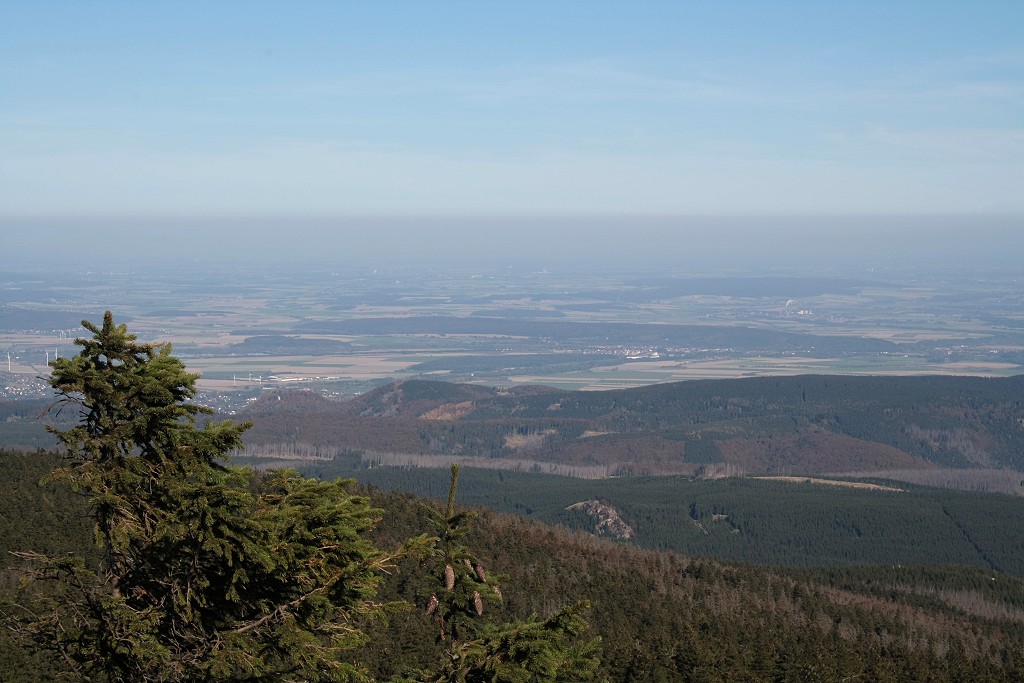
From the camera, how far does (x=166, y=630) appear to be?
1405cm

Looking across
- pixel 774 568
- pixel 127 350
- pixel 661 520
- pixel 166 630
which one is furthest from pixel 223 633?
pixel 661 520

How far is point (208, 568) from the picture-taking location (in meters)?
13.6

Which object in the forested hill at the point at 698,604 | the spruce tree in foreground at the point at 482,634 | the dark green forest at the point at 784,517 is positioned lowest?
the dark green forest at the point at 784,517

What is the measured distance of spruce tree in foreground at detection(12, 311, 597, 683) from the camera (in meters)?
13.0

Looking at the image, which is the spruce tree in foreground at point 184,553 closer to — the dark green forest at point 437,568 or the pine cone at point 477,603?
the dark green forest at point 437,568

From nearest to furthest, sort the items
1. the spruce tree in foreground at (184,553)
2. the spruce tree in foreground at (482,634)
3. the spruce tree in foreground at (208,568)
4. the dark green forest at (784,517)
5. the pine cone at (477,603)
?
1. the spruce tree in foreground at (482,634)
2. the spruce tree in foreground at (208,568)
3. the spruce tree in foreground at (184,553)
4. the pine cone at (477,603)
5. the dark green forest at (784,517)

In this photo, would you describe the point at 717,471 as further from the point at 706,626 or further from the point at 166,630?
the point at 166,630

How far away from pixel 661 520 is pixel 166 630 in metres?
127

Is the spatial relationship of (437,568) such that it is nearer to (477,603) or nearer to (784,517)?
(477,603)

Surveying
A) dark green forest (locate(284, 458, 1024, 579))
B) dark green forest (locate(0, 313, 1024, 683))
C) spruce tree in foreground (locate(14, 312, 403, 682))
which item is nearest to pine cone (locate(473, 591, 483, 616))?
dark green forest (locate(0, 313, 1024, 683))

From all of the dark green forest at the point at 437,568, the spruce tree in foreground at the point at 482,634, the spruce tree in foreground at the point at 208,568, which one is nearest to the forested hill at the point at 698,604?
the dark green forest at the point at 437,568

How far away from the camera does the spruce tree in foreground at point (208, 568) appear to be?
13016 millimetres

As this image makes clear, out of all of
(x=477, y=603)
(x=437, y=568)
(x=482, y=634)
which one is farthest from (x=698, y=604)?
(x=482, y=634)

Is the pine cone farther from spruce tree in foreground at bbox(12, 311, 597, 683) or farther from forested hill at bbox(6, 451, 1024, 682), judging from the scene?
forested hill at bbox(6, 451, 1024, 682)
